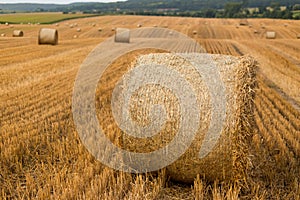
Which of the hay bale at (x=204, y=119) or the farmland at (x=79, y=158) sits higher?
the hay bale at (x=204, y=119)

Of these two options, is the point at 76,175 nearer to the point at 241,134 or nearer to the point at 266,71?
the point at 241,134

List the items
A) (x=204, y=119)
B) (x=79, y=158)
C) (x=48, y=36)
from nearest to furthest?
(x=204, y=119) < (x=79, y=158) < (x=48, y=36)

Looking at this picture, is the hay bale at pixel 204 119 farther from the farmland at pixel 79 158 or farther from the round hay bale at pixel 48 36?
the round hay bale at pixel 48 36

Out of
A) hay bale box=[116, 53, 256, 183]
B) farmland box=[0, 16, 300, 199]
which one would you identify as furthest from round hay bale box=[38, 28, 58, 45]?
hay bale box=[116, 53, 256, 183]

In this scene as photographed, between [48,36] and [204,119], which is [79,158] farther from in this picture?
[48,36]

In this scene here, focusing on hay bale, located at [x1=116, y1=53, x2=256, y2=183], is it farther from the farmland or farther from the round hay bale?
the round hay bale

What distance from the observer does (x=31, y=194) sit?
4117 mm

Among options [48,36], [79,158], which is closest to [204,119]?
[79,158]

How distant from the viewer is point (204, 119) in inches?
166

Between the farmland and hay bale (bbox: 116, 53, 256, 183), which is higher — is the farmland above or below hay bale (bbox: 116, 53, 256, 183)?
below

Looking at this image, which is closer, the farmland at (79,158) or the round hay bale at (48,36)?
the farmland at (79,158)

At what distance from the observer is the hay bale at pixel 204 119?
416cm

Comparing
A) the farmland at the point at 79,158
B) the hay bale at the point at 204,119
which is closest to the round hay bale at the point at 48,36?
the farmland at the point at 79,158

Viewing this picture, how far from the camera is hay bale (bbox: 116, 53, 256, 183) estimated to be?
4.16 m
